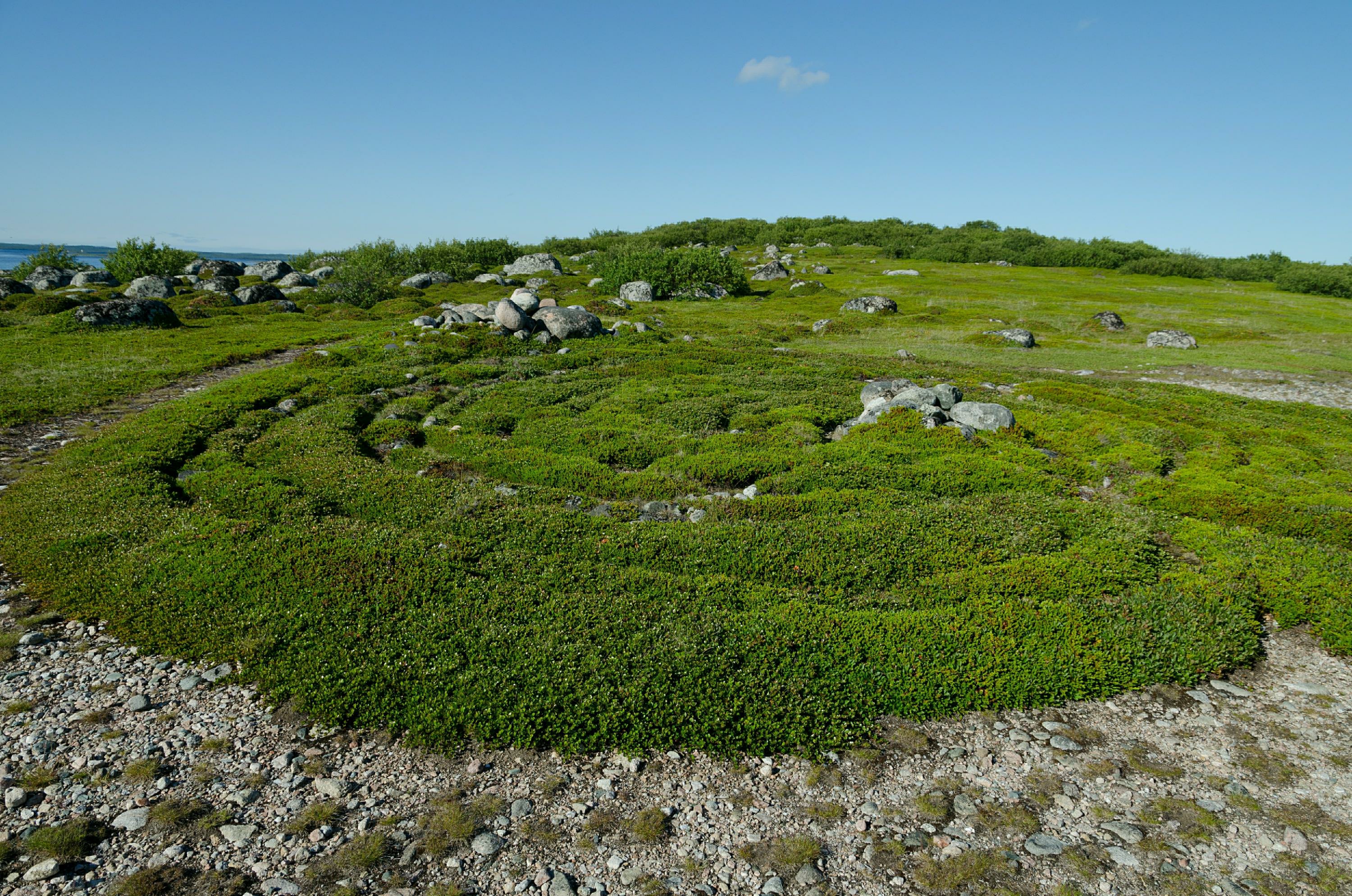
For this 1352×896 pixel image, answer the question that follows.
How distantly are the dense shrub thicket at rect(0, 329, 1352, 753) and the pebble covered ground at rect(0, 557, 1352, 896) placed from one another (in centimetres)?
55

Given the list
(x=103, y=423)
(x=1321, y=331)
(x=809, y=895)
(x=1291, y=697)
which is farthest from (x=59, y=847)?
(x=1321, y=331)

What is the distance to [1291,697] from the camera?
10.2 meters

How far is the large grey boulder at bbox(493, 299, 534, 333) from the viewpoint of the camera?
1529 inches

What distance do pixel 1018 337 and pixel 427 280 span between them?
59.3 metres

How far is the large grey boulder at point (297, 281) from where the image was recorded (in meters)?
73.0

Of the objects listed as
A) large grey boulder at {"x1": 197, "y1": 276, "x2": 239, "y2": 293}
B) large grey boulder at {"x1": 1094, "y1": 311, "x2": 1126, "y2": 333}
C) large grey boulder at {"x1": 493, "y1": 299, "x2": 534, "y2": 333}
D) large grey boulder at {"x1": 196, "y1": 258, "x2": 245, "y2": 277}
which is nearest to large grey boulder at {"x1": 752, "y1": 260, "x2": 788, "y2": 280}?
large grey boulder at {"x1": 1094, "y1": 311, "x2": 1126, "y2": 333}

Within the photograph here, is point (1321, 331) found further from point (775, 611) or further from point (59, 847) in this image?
point (59, 847)

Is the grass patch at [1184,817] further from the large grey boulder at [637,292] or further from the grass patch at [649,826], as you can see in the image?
the large grey boulder at [637,292]

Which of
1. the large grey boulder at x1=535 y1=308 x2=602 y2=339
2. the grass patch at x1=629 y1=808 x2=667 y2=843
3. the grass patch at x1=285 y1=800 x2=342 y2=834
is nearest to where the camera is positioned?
the grass patch at x1=285 y1=800 x2=342 y2=834

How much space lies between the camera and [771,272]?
9094cm

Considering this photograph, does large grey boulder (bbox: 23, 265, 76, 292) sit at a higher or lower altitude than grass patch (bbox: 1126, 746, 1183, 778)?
higher

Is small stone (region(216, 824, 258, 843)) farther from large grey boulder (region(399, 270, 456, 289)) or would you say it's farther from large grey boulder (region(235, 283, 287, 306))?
large grey boulder (region(399, 270, 456, 289))

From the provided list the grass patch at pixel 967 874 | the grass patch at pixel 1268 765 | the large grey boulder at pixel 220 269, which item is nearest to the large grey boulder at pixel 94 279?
the large grey boulder at pixel 220 269

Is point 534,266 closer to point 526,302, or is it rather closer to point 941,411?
point 526,302
